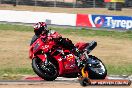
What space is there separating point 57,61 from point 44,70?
20.4 inches

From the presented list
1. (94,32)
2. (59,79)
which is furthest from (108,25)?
(59,79)

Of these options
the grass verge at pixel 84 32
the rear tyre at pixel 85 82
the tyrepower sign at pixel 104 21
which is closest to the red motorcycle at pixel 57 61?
the rear tyre at pixel 85 82

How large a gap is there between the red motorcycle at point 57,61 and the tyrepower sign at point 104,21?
62.9 ft

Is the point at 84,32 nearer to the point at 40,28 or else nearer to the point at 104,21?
the point at 104,21

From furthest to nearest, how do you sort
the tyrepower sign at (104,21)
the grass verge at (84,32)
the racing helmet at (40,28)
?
1. the tyrepower sign at (104,21)
2. the grass verge at (84,32)
3. the racing helmet at (40,28)

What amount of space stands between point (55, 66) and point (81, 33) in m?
18.2

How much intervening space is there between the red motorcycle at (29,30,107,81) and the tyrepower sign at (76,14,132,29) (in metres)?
19.2

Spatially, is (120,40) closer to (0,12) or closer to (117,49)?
(117,49)

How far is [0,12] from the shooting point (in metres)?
34.1

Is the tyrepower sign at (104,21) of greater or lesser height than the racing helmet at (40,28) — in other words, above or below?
below

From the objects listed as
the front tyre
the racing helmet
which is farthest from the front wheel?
the racing helmet

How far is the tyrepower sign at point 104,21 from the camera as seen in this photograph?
3148 cm

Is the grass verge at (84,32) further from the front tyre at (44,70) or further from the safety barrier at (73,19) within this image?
the front tyre at (44,70)

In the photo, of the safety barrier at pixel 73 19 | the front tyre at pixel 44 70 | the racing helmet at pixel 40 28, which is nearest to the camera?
the front tyre at pixel 44 70
